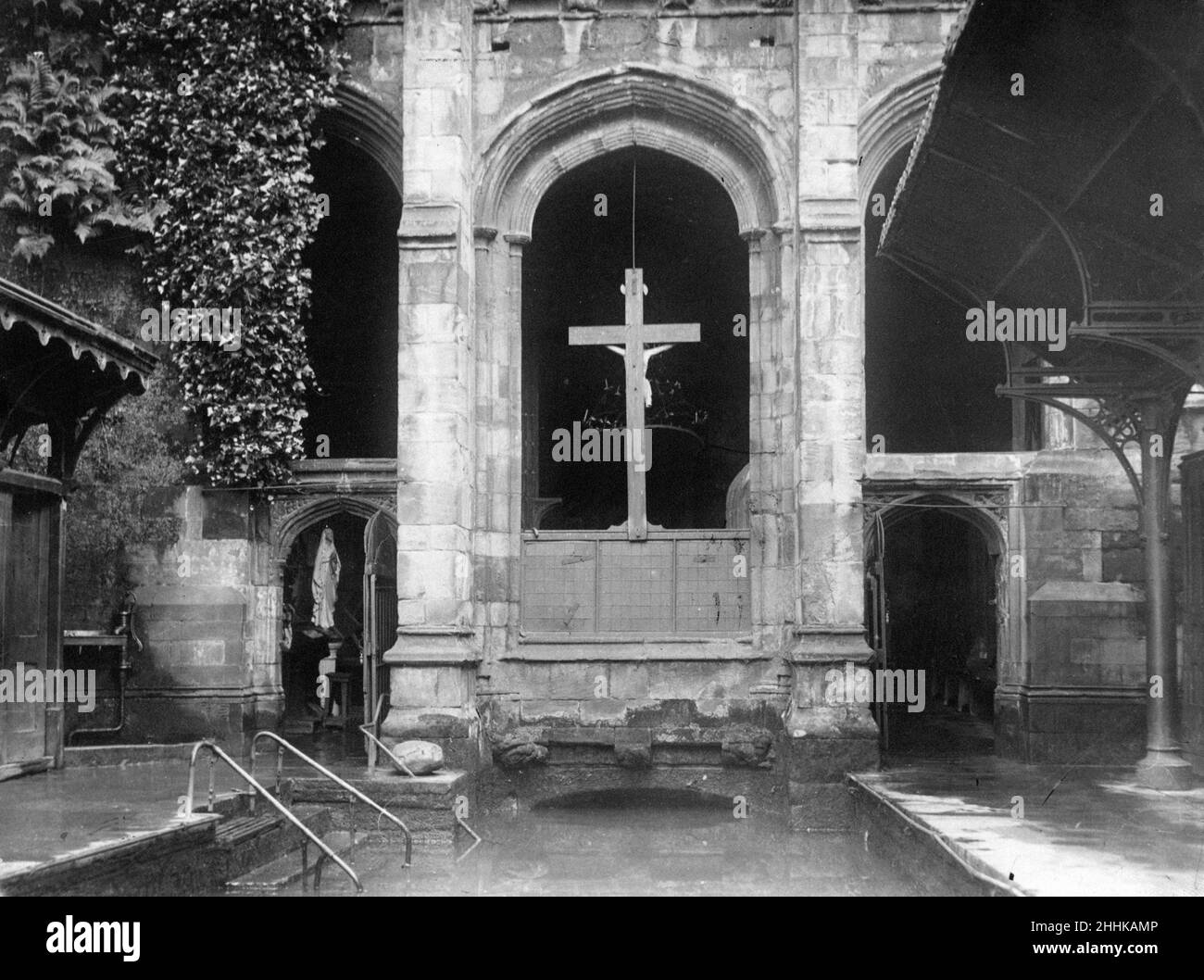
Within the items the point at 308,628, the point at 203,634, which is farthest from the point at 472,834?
the point at 308,628

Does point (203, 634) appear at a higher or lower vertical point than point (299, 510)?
lower

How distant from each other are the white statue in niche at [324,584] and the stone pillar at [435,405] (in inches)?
109

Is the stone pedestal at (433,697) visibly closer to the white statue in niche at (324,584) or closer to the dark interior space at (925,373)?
the white statue in niche at (324,584)

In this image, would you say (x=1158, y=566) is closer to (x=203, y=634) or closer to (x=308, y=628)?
(x=203, y=634)

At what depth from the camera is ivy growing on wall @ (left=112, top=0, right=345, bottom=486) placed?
1461 centimetres

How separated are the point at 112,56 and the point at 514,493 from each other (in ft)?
22.4

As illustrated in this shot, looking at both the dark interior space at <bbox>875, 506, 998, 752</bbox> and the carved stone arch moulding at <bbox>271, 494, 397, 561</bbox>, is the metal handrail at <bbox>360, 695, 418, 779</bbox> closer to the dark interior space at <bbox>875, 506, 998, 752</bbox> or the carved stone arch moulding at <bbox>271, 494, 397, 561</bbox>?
the carved stone arch moulding at <bbox>271, 494, 397, 561</bbox>

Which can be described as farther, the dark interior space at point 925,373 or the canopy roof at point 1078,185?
the dark interior space at point 925,373

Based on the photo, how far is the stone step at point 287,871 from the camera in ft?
30.9

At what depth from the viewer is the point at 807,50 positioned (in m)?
14.1

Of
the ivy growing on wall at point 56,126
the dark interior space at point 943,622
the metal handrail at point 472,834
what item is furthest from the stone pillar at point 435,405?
the dark interior space at point 943,622

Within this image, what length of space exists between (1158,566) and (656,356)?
12.1 metres

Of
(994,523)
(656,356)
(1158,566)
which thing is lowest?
(1158,566)

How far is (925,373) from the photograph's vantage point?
2156 cm
